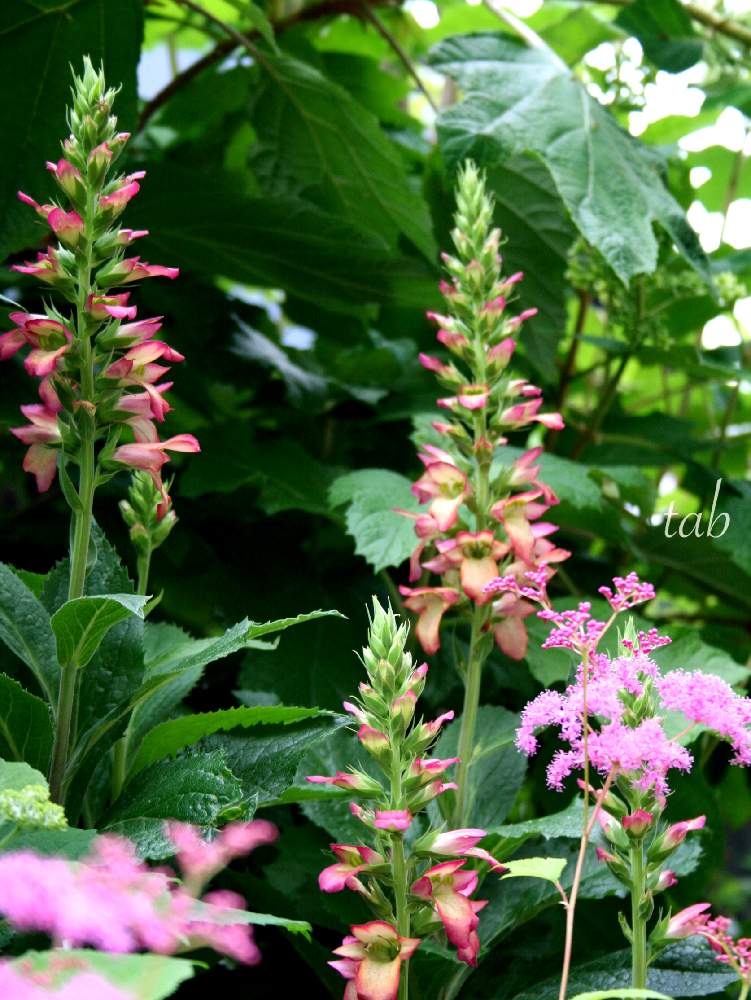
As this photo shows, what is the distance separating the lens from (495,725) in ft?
3.06

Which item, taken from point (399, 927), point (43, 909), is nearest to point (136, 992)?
point (43, 909)

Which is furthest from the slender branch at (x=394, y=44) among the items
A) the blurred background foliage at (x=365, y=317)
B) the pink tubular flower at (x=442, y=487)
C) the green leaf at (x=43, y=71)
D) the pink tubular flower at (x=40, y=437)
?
the pink tubular flower at (x=40, y=437)

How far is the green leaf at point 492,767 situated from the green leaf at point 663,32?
37.9 inches

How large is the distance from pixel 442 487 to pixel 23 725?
35 centimetres

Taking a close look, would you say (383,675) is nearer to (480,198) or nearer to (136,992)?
(136,992)

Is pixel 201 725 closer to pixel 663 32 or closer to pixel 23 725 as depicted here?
A: pixel 23 725

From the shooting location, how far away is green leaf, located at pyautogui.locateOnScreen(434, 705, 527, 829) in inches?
35.3

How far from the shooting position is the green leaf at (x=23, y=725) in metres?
0.74

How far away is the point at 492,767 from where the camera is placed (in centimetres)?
93

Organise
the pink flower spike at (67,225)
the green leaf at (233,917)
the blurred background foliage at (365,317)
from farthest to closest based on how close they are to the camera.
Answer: the blurred background foliage at (365,317) < the pink flower spike at (67,225) < the green leaf at (233,917)

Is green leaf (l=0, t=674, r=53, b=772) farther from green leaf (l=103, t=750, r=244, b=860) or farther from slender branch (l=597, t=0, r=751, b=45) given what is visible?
slender branch (l=597, t=0, r=751, b=45)

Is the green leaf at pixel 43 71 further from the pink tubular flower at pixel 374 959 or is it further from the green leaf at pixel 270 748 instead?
the pink tubular flower at pixel 374 959

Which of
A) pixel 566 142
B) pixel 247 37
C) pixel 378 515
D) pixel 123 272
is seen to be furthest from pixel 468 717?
pixel 247 37

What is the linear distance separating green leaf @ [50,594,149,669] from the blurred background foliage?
0.29m
